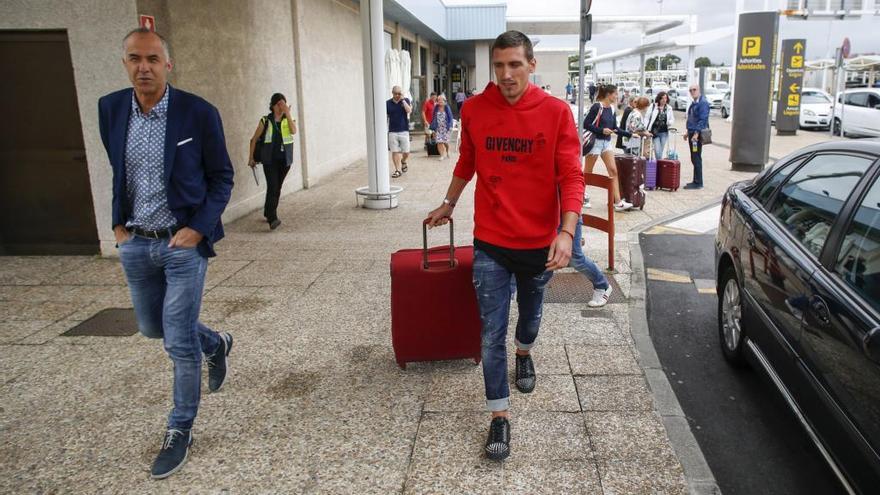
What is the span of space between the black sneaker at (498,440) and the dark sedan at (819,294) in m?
1.37

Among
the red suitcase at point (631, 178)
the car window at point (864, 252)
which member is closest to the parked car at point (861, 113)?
the red suitcase at point (631, 178)

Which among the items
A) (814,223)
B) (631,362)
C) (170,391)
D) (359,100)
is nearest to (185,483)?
(170,391)

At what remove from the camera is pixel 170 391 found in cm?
414

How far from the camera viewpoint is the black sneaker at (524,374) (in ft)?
13.3

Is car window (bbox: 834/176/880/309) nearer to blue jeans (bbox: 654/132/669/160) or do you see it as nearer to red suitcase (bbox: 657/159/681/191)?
red suitcase (bbox: 657/159/681/191)

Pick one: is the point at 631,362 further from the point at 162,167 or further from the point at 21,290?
the point at 21,290

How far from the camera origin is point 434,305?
158 inches

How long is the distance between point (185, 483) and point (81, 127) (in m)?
5.43

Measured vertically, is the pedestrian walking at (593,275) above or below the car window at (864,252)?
below

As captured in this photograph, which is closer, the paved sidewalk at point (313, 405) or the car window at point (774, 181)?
the paved sidewalk at point (313, 405)

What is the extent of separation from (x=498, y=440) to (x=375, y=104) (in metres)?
7.65

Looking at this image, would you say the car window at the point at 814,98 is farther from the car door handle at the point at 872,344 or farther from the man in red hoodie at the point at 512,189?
the car door handle at the point at 872,344

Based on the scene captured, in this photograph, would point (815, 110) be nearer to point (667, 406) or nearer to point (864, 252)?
point (667, 406)

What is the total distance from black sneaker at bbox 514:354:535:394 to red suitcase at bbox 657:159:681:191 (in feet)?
28.5
